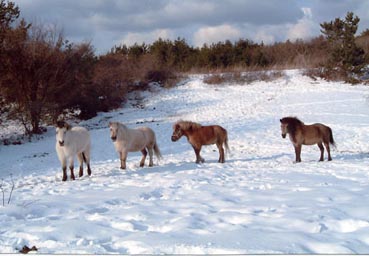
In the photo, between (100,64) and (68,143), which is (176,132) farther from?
(100,64)

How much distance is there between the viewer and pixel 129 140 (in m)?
11.3

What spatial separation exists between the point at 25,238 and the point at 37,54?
17.9 meters

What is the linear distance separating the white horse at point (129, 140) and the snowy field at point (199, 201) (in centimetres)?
56

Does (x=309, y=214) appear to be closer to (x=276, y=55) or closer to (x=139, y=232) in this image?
(x=139, y=232)

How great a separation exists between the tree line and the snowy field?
436 cm

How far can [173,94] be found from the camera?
2944 centimetres

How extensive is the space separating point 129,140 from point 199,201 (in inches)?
199

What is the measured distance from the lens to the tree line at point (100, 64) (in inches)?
809

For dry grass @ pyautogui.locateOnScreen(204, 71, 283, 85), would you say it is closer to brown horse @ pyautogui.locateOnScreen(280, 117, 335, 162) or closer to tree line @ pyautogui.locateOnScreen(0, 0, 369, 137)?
tree line @ pyautogui.locateOnScreen(0, 0, 369, 137)

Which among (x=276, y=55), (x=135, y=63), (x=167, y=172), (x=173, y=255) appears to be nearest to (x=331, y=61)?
(x=276, y=55)

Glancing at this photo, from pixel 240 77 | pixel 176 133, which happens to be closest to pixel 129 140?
pixel 176 133

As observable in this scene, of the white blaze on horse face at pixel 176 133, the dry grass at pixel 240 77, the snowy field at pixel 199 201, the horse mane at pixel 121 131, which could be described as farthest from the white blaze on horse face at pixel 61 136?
the dry grass at pixel 240 77

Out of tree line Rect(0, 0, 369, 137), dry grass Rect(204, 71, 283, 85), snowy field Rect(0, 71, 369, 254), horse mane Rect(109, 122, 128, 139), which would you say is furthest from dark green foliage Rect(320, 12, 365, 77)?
horse mane Rect(109, 122, 128, 139)

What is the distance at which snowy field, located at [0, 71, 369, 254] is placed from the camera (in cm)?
440
